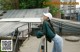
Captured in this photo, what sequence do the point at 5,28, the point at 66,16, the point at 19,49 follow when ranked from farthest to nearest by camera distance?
1. the point at 66,16
2. the point at 5,28
3. the point at 19,49

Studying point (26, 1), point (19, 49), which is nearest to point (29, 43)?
point (19, 49)

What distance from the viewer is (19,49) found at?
434 inches

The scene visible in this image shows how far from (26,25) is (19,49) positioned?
423 centimetres

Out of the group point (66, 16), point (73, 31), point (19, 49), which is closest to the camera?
point (19, 49)

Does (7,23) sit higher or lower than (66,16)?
higher

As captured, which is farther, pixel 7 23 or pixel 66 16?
pixel 66 16

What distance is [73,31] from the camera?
1494 centimetres

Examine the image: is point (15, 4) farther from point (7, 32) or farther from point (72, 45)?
point (72, 45)

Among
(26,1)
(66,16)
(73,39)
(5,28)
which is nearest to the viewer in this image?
(73,39)

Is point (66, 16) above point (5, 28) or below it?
below

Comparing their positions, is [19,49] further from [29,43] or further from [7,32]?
[7,32]

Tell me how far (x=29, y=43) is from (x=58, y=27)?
342 centimetres

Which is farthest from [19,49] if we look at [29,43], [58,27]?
[58,27]

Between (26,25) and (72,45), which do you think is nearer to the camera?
(72,45)
